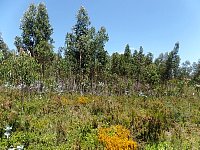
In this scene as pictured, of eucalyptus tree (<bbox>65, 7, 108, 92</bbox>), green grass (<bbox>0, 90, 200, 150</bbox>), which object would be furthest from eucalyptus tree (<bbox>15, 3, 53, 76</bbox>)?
green grass (<bbox>0, 90, 200, 150</bbox>)

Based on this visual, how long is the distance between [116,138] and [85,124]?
1971 millimetres

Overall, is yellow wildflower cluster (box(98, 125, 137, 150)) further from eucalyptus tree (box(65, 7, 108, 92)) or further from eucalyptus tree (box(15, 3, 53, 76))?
eucalyptus tree (box(15, 3, 53, 76))

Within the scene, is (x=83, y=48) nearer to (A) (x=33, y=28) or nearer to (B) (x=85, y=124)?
(A) (x=33, y=28)

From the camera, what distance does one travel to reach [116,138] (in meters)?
14.6

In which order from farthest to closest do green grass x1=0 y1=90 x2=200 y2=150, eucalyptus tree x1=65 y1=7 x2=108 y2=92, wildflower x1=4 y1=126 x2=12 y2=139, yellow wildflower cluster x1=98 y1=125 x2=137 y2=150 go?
1. eucalyptus tree x1=65 y1=7 x2=108 y2=92
2. green grass x1=0 y1=90 x2=200 y2=150
3. yellow wildflower cluster x1=98 y1=125 x2=137 y2=150
4. wildflower x1=4 y1=126 x2=12 y2=139

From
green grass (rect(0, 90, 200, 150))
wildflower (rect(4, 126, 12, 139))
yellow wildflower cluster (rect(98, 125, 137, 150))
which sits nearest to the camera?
wildflower (rect(4, 126, 12, 139))

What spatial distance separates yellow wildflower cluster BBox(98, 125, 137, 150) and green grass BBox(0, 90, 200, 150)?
269 millimetres

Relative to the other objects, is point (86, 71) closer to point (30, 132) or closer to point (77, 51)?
point (77, 51)

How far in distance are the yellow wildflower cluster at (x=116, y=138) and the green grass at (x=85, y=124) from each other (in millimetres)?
269

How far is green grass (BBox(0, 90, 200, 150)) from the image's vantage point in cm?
1436

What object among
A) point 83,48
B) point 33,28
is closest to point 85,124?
point 83,48

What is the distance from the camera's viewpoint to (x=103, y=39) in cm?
4638

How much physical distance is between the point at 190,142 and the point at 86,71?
30.8 meters

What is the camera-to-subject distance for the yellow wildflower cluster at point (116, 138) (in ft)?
46.4
